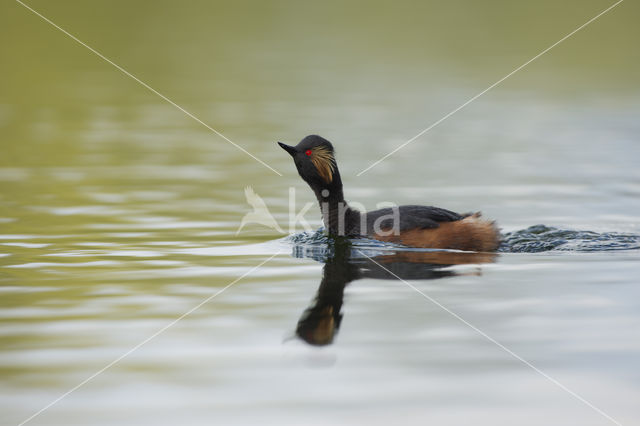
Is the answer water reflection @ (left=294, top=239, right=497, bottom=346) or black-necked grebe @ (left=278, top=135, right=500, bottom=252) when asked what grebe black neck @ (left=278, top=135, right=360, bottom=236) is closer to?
black-necked grebe @ (left=278, top=135, right=500, bottom=252)

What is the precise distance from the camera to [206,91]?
20.5 metres

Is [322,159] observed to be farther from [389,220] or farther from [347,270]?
[347,270]

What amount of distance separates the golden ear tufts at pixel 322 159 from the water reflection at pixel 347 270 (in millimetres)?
758

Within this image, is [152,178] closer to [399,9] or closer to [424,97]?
[424,97]

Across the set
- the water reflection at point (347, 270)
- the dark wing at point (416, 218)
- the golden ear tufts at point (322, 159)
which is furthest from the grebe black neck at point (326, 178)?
the dark wing at point (416, 218)

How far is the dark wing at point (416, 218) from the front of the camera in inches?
343

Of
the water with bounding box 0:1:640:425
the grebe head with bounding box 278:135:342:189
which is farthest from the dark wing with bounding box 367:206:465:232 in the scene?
the grebe head with bounding box 278:135:342:189

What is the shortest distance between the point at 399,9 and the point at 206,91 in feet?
46.0

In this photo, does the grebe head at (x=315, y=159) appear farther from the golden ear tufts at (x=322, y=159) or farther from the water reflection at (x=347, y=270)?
the water reflection at (x=347, y=270)

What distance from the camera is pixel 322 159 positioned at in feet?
30.0

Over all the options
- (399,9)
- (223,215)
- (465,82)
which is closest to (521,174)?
(223,215)

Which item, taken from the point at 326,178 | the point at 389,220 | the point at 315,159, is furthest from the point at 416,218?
the point at 315,159

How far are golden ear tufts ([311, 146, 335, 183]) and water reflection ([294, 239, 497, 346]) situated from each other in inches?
29.8

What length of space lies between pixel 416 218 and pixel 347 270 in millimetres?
1256
